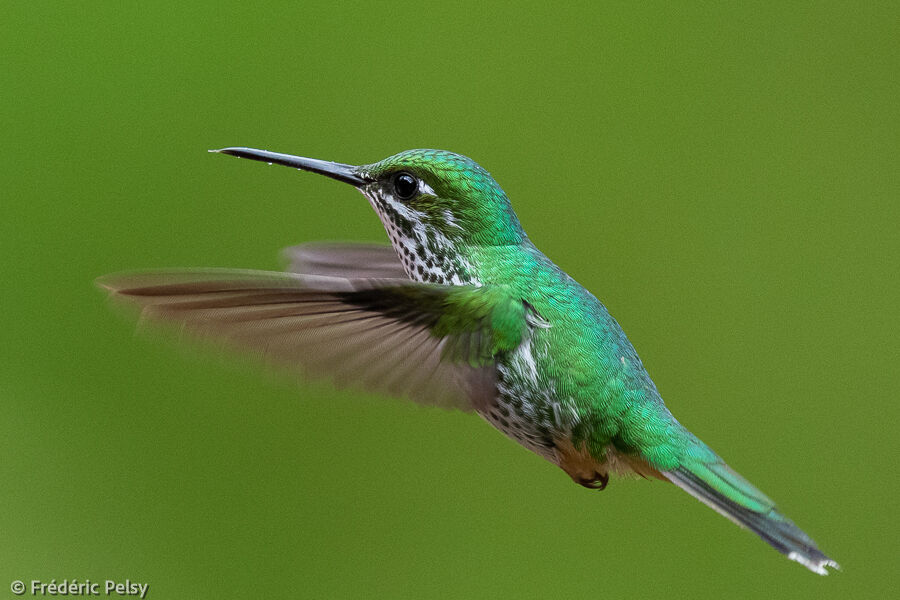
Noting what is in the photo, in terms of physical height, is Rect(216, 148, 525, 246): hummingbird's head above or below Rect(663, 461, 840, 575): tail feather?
above

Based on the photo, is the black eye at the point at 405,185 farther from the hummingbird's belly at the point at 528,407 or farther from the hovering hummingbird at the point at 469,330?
the hummingbird's belly at the point at 528,407

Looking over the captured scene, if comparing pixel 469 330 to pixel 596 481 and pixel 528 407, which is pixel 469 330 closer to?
pixel 528 407

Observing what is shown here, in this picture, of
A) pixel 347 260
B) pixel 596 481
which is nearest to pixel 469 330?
pixel 596 481

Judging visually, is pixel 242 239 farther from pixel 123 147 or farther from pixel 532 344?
pixel 532 344

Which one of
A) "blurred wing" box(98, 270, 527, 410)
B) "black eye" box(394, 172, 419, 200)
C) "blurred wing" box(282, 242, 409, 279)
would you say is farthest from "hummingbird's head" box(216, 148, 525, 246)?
"blurred wing" box(282, 242, 409, 279)

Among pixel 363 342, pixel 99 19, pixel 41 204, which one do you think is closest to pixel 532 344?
pixel 363 342

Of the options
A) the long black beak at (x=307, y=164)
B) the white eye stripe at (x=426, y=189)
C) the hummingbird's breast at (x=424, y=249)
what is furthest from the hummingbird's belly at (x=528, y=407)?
the long black beak at (x=307, y=164)

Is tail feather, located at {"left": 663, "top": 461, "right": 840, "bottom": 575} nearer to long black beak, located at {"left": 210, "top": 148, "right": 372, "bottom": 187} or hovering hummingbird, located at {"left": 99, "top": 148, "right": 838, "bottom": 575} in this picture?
→ hovering hummingbird, located at {"left": 99, "top": 148, "right": 838, "bottom": 575}
